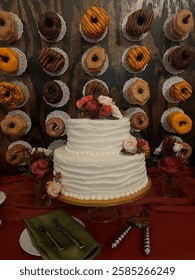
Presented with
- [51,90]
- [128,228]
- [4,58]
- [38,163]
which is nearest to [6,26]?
[4,58]

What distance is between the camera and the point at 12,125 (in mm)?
2105

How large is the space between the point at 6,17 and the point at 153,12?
1.13 metres

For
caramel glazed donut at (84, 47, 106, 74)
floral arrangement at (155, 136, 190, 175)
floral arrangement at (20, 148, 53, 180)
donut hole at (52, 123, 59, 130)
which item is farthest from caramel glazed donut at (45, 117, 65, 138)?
floral arrangement at (155, 136, 190, 175)

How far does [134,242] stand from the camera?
129 cm

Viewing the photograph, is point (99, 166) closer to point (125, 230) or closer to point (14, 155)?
point (125, 230)

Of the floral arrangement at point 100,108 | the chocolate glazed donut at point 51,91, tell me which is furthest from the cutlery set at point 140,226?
the chocolate glazed donut at point 51,91

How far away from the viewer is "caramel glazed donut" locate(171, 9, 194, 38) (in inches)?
78.5

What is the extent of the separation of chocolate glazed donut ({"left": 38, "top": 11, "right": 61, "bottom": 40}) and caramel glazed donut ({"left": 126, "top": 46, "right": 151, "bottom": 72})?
571 mm

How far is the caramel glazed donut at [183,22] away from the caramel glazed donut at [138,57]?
280 millimetres

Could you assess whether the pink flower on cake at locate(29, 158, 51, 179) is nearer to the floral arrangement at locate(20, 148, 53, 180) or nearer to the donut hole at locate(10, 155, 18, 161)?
the floral arrangement at locate(20, 148, 53, 180)

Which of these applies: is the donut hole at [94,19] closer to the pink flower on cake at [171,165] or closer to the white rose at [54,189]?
the pink flower on cake at [171,165]

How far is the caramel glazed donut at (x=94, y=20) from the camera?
6.22 ft

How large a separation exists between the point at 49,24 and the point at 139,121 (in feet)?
3.25

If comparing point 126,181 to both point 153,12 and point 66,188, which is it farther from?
point 153,12
